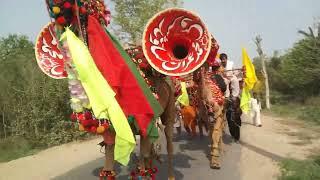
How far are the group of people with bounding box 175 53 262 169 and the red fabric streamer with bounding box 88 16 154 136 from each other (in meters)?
2.73

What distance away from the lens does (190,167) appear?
7375mm

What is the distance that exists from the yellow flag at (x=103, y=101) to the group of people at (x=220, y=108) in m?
3.03

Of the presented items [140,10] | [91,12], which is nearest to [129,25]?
[140,10]

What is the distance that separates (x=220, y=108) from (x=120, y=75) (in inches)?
127

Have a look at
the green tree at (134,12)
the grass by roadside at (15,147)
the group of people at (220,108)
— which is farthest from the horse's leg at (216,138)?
the green tree at (134,12)

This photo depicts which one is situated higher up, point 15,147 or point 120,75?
point 120,75

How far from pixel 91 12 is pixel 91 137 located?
7.66m

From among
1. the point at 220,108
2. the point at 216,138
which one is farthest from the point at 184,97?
the point at 216,138

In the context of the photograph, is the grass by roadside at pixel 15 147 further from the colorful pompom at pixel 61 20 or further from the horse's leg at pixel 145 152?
the colorful pompom at pixel 61 20

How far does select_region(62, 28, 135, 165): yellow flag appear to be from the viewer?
4.43m

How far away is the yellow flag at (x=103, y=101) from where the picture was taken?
4.43 meters

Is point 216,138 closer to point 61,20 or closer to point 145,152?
point 145,152

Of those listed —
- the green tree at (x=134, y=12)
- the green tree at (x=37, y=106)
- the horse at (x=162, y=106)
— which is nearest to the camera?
the horse at (x=162, y=106)

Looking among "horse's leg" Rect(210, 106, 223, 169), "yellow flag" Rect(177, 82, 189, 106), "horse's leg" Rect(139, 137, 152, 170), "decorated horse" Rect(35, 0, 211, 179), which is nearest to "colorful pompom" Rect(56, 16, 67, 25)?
"decorated horse" Rect(35, 0, 211, 179)
